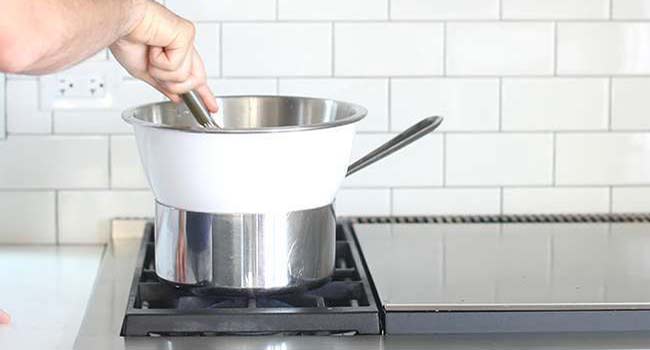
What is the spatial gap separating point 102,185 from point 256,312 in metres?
0.61

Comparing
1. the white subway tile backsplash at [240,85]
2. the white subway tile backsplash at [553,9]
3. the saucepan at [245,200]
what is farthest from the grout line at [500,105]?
the saucepan at [245,200]

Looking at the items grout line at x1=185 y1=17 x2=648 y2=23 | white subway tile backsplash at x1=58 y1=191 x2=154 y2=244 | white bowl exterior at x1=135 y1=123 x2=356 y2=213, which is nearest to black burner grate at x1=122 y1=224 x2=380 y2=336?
white bowl exterior at x1=135 y1=123 x2=356 y2=213

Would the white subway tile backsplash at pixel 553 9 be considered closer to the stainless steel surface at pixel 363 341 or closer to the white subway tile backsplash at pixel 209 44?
the white subway tile backsplash at pixel 209 44

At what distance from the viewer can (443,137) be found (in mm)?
1864

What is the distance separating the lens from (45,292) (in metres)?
1.57

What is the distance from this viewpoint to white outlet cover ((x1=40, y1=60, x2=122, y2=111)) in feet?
5.98

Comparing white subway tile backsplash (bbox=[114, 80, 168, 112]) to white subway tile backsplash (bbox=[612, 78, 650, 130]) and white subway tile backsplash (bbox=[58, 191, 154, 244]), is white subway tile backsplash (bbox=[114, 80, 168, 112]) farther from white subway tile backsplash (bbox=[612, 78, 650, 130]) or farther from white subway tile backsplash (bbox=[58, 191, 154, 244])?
white subway tile backsplash (bbox=[612, 78, 650, 130])

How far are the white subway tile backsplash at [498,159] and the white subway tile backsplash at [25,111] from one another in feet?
1.98

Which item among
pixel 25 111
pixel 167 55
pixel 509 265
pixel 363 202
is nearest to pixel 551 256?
pixel 509 265

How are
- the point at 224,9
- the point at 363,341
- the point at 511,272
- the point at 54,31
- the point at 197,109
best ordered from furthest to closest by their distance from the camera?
1. the point at 224,9
2. the point at 511,272
3. the point at 197,109
4. the point at 363,341
5. the point at 54,31

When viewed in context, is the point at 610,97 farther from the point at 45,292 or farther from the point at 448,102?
the point at 45,292

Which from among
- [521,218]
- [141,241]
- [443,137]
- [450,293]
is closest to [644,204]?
[521,218]

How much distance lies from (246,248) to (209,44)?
1.81 feet

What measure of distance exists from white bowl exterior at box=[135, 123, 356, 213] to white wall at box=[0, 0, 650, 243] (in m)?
0.47
